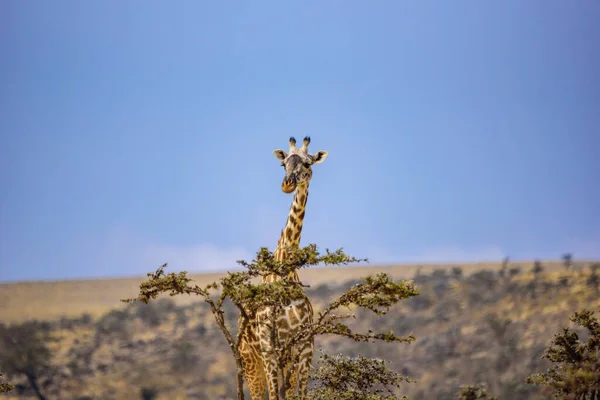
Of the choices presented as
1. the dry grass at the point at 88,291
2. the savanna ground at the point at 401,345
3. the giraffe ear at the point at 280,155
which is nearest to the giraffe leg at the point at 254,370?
the giraffe ear at the point at 280,155

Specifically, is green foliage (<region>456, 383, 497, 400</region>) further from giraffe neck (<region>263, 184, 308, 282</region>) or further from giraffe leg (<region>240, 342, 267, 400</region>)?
giraffe neck (<region>263, 184, 308, 282</region>)

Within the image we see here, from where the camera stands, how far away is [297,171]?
18.2 meters

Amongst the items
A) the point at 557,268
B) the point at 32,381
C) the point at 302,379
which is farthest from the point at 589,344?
the point at 557,268

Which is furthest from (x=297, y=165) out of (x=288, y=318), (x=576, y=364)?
(x=576, y=364)

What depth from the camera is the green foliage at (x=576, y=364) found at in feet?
57.2

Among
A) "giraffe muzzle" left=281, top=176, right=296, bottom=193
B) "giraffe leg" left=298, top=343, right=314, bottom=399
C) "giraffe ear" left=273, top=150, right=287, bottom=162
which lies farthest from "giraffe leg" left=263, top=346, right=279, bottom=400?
"giraffe ear" left=273, top=150, right=287, bottom=162

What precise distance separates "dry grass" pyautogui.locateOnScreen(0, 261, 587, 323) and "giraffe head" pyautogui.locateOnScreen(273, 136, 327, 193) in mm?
44381

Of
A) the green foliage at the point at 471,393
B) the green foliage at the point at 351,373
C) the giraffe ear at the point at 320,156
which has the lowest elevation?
the green foliage at the point at 471,393

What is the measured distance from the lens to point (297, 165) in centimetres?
1830

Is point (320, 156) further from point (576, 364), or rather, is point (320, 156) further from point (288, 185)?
point (576, 364)

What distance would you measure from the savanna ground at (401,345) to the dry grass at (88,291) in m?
1.98

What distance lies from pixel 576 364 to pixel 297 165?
22.3 feet

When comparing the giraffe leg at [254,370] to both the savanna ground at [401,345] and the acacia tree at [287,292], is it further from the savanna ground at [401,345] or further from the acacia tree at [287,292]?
the savanna ground at [401,345]

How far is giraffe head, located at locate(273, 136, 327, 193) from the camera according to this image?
18.0m
